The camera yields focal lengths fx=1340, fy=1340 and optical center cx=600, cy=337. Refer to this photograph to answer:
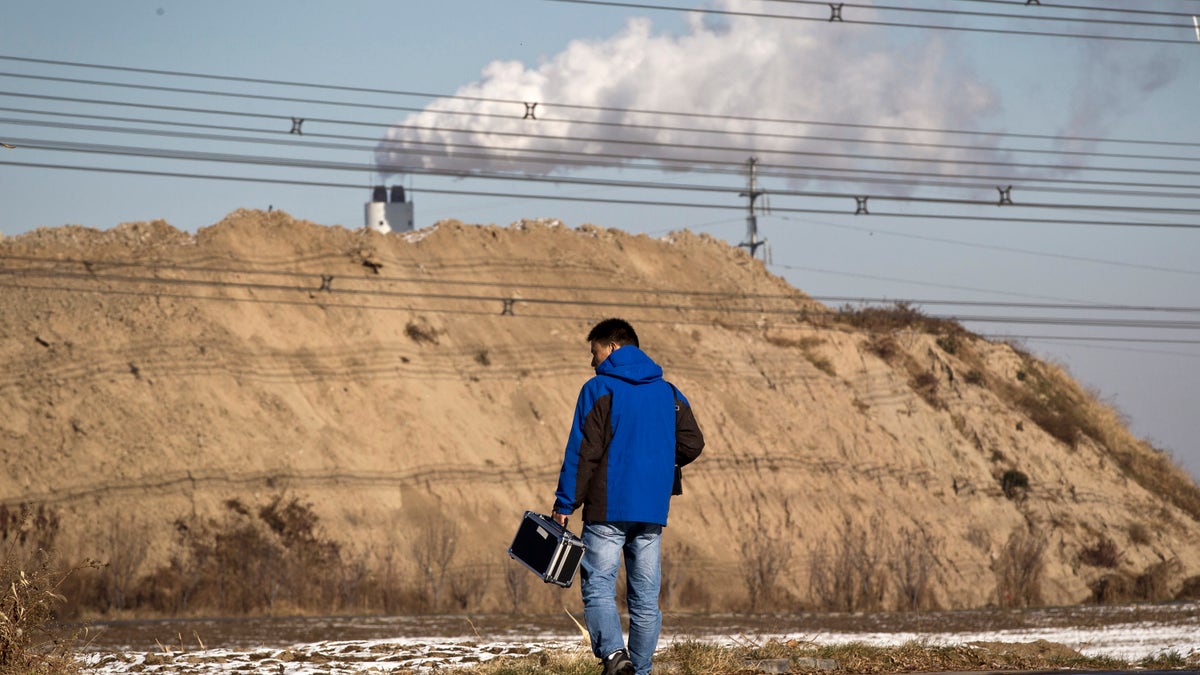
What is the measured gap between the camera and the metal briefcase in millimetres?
8055

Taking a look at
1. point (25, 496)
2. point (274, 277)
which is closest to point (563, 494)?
point (25, 496)

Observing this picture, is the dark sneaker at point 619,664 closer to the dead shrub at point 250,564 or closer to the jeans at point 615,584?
the jeans at point 615,584

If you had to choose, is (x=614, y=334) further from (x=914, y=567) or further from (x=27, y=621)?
(x=914, y=567)

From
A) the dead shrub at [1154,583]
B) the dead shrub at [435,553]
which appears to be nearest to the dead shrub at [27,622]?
the dead shrub at [435,553]

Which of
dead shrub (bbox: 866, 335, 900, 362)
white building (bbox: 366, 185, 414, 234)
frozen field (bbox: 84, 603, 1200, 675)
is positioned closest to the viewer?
frozen field (bbox: 84, 603, 1200, 675)

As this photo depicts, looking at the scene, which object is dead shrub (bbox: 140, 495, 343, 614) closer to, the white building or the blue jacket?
the blue jacket

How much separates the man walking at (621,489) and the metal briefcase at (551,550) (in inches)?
2.9

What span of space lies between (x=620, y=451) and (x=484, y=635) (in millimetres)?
10950

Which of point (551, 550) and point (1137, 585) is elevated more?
point (551, 550)

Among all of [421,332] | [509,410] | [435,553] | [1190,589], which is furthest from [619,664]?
[1190,589]

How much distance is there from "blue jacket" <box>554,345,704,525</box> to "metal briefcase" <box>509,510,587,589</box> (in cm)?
17

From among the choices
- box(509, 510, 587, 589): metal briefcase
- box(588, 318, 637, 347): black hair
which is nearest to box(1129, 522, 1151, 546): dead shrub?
box(588, 318, 637, 347): black hair

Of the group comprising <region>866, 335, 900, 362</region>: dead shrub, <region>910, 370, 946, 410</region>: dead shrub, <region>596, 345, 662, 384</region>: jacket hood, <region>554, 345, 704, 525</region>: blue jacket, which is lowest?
<region>554, 345, 704, 525</region>: blue jacket

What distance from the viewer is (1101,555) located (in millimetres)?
41969
